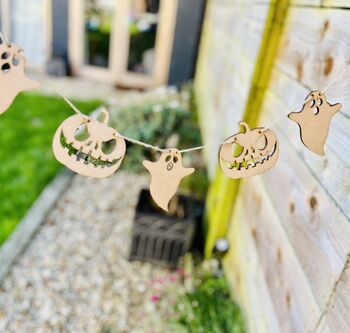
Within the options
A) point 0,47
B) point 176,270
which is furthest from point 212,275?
point 0,47

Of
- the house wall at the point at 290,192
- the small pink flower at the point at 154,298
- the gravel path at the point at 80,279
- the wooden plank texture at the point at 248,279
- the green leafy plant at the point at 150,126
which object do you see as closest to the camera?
the house wall at the point at 290,192

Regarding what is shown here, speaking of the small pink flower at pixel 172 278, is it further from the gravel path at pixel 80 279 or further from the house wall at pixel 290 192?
the house wall at pixel 290 192

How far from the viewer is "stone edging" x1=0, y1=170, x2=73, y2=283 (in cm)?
244

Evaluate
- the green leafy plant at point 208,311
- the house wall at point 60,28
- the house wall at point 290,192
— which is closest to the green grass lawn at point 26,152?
the green leafy plant at point 208,311

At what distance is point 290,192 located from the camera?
1601mm

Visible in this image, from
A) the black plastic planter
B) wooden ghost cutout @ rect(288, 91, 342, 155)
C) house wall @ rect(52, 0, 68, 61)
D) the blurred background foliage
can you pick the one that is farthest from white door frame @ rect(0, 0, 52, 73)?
wooden ghost cutout @ rect(288, 91, 342, 155)

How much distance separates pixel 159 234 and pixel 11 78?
172 cm

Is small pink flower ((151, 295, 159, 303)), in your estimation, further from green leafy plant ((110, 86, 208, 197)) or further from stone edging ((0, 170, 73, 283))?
green leafy plant ((110, 86, 208, 197))

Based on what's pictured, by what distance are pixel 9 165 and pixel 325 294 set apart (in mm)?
2968

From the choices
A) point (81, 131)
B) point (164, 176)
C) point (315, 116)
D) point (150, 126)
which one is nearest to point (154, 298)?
point (81, 131)

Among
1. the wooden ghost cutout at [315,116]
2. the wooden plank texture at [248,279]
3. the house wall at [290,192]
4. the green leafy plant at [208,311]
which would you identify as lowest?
the green leafy plant at [208,311]

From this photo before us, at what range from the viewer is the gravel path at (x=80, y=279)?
2145 millimetres

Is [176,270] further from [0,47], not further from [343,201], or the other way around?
[0,47]

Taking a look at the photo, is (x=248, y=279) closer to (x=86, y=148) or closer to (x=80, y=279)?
(x=80, y=279)
